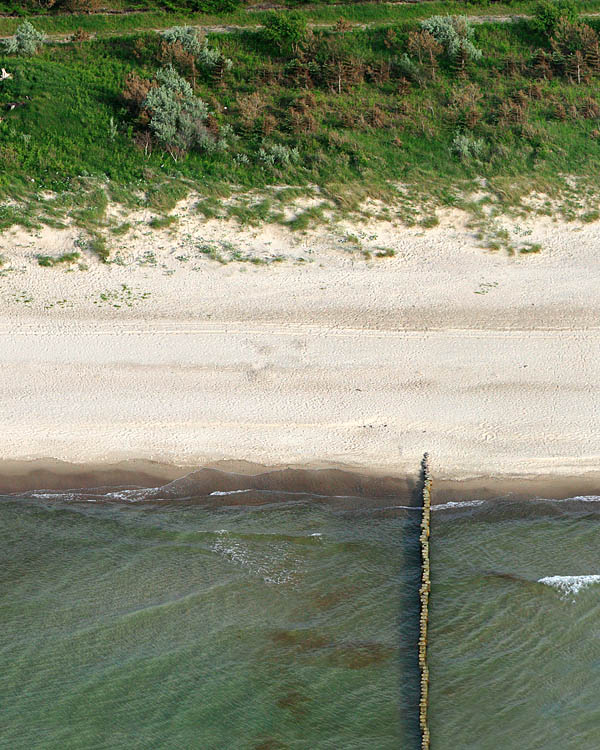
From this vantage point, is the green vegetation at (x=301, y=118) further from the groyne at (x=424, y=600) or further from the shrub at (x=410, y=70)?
the groyne at (x=424, y=600)

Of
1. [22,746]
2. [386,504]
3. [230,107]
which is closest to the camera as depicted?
[22,746]

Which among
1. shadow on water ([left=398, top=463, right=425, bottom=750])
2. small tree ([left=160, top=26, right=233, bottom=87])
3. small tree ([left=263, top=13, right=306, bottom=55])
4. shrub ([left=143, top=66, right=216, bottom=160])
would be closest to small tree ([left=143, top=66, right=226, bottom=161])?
shrub ([left=143, top=66, right=216, bottom=160])

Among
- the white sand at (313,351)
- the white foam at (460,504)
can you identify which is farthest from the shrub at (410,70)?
the white foam at (460,504)

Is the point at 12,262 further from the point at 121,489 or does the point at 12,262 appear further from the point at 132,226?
the point at 121,489

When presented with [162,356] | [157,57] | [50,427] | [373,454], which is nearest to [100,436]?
[50,427]

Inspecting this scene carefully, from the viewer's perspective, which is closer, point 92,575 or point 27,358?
point 92,575

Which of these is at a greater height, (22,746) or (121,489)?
(121,489)
